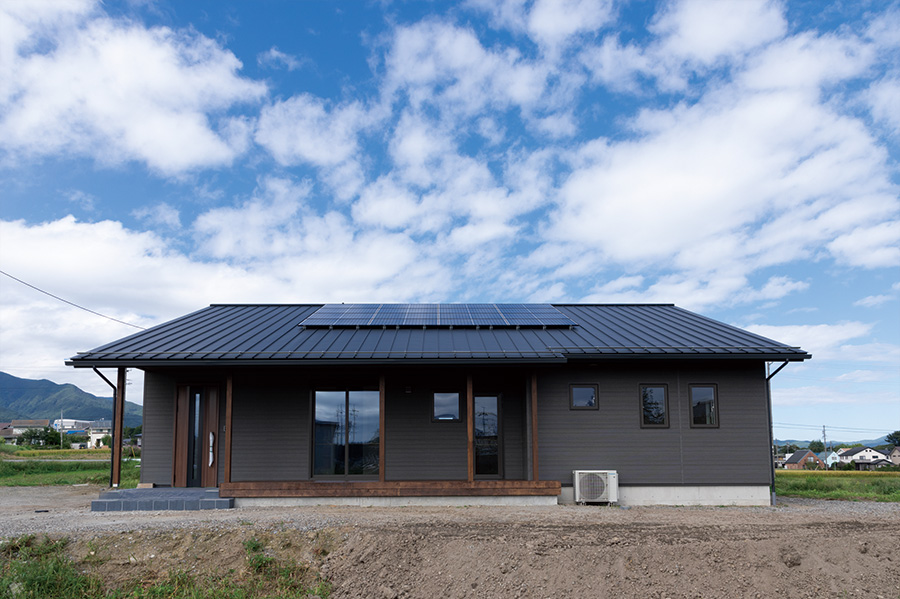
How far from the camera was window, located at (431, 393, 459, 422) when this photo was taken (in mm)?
13055

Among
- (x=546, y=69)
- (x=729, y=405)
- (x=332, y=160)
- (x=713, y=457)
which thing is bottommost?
(x=713, y=457)

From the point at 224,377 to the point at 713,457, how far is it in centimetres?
991

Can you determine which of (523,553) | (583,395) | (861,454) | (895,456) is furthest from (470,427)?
(861,454)

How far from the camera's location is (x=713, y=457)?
12.7 m

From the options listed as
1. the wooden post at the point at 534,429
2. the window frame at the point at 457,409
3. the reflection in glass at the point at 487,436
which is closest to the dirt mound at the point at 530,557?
the wooden post at the point at 534,429

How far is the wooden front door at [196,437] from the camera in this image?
43.0 ft

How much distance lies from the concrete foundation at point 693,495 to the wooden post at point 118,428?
8667 millimetres

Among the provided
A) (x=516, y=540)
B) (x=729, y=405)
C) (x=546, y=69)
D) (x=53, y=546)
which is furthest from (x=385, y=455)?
(x=546, y=69)

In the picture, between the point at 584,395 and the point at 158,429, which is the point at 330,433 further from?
the point at 584,395

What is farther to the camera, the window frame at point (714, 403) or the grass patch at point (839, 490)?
the grass patch at point (839, 490)

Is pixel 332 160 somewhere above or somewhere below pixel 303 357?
above

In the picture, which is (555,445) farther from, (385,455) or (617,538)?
(617,538)

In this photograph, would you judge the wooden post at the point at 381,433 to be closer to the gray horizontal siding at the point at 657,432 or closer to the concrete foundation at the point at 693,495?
the gray horizontal siding at the point at 657,432

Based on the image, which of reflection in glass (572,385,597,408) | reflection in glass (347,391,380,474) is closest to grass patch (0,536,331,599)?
reflection in glass (347,391,380,474)
